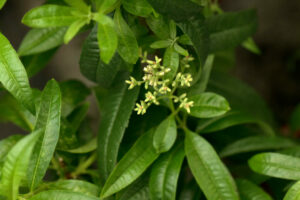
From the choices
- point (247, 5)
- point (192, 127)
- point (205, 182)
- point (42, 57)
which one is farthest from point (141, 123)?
point (247, 5)

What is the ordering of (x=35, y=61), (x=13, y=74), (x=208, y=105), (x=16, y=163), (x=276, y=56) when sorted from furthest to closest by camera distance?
(x=276, y=56), (x=35, y=61), (x=208, y=105), (x=13, y=74), (x=16, y=163)

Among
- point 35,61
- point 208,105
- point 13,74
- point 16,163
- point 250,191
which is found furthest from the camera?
point 35,61

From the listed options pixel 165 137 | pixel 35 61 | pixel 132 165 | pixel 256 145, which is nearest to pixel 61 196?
pixel 132 165

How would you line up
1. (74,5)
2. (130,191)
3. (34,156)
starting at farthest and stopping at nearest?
(130,191), (34,156), (74,5)

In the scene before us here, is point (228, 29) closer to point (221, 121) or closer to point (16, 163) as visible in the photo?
point (221, 121)

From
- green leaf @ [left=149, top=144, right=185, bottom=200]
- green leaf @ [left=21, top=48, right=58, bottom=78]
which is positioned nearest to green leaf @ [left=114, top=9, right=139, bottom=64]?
green leaf @ [left=149, top=144, right=185, bottom=200]

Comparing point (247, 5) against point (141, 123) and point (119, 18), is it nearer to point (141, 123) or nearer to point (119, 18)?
point (141, 123)

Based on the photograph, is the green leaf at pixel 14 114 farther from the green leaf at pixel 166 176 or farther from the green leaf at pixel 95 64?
the green leaf at pixel 166 176

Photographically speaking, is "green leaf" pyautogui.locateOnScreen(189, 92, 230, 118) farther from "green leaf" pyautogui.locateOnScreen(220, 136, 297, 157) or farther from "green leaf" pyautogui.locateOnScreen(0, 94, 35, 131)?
"green leaf" pyautogui.locateOnScreen(0, 94, 35, 131)
